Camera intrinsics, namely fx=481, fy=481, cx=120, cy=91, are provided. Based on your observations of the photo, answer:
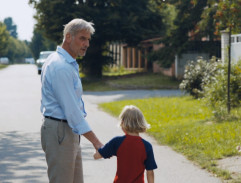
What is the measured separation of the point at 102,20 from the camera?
104ft

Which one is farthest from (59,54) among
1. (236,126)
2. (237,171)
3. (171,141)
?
(236,126)

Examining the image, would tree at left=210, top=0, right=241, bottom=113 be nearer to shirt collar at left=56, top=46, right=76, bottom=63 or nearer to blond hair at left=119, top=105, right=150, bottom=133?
blond hair at left=119, top=105, right=150, bottom=133

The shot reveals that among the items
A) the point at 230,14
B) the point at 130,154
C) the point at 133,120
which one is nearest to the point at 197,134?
the point at 230,14

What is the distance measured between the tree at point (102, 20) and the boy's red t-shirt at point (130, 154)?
2673 centimetres

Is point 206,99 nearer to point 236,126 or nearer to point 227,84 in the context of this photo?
point 227,84

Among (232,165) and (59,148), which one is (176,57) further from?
(59,148)

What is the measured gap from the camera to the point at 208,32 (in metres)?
29.0

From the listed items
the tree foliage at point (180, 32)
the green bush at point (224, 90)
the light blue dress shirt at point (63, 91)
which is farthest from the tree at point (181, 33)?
the light blue dress shirt at point (63, 91)

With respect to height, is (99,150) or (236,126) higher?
(99,150)

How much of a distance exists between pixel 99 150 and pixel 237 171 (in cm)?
339

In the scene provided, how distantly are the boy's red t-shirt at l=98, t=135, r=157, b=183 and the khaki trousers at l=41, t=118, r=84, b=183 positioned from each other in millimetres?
324

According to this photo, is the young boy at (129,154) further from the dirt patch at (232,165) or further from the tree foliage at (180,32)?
the tree foliage at (180,32)

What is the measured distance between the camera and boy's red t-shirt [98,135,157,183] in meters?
4.14

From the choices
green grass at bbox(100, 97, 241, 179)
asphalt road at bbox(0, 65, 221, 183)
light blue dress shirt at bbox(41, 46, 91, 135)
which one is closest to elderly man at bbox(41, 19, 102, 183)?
light blue dress shirt at bbox(41, 46, 91, 135)
